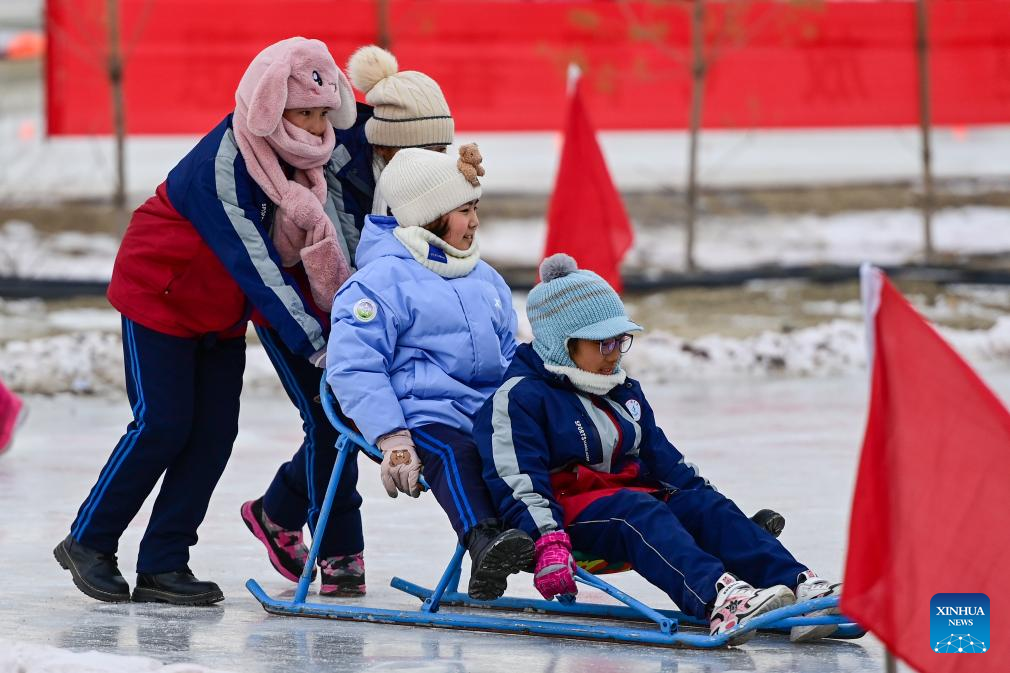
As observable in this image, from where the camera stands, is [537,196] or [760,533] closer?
[760,533]

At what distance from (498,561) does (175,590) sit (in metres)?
1.20

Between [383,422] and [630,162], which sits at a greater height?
[630,162]

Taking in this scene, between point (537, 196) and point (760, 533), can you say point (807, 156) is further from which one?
point (760, 533)

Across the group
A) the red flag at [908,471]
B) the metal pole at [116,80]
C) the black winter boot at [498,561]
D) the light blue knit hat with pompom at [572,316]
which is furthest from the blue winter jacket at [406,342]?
the metal pole at [116,80]

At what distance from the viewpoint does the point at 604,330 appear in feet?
14.0

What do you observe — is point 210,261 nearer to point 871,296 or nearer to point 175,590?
point 175,590

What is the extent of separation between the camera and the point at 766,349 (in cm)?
998

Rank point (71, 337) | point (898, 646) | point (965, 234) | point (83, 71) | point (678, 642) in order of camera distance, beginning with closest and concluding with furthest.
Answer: point (898, 646) → point (678, 642) → point (71, 337) → point (83, 71) → point (965, 234)

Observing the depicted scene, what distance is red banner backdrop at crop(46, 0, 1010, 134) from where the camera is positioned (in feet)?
39.2

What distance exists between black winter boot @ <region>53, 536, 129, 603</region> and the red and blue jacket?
688 millimetres

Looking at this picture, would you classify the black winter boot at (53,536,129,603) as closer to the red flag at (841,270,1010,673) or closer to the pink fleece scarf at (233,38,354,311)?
the pink fleece scarf at (233,38,354,311)

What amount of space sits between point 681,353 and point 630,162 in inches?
296

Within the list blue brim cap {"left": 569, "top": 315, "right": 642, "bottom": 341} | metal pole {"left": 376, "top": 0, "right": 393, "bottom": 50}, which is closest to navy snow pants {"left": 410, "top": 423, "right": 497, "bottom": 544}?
blue brim cap {"left": 569, "top": 315, "right": 642, "bottom": 341}

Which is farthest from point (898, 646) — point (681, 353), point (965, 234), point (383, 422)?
point (965, 234)
